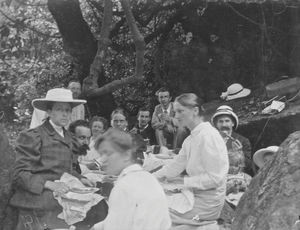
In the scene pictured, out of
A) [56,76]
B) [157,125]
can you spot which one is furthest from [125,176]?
[56,76]

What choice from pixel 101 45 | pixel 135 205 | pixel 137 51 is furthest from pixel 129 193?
pixel 101 45

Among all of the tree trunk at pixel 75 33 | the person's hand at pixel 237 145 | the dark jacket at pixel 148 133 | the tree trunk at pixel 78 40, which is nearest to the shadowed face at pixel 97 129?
the dark jacket at pixel 148 133

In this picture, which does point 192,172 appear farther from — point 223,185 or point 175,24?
point 175,24

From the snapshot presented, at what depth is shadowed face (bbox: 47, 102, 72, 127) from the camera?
6.37 metres

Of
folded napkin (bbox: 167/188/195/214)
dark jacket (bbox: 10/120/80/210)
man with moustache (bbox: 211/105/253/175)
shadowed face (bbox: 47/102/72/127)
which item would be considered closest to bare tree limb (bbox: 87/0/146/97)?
man with moustache (bbox: 211/105/253/175)

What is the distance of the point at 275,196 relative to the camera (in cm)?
394

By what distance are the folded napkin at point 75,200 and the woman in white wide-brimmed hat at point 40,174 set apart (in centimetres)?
6

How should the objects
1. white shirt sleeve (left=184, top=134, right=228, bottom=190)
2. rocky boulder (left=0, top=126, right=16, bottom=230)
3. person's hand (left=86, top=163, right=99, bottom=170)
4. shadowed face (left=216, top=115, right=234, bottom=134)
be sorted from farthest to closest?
shadowed face (left=216, top=115, right=234, bottom=134)
person's hand (left=86, top=163, right=99, bottom=170)
rocky boulder (left=0, top=126, right=16, bottom=230)
white shirt sleeve (left=184, top=134, right=228, bottom=190)

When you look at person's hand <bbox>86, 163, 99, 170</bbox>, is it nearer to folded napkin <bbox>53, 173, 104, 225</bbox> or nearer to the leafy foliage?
folded napkin <bbox>53, 173, 104, 225</bbox>

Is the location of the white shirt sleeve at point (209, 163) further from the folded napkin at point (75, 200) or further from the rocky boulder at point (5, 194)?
the rocky boulder at point (5, 194)

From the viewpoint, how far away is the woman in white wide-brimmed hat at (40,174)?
19.8 feet

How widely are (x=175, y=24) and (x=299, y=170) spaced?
9443mm

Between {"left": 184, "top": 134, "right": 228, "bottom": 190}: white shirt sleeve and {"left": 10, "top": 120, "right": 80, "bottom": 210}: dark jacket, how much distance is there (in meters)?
1.27

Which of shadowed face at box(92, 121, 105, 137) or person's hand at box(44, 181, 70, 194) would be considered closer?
person's hand at box(44, 181, 70, 194)
